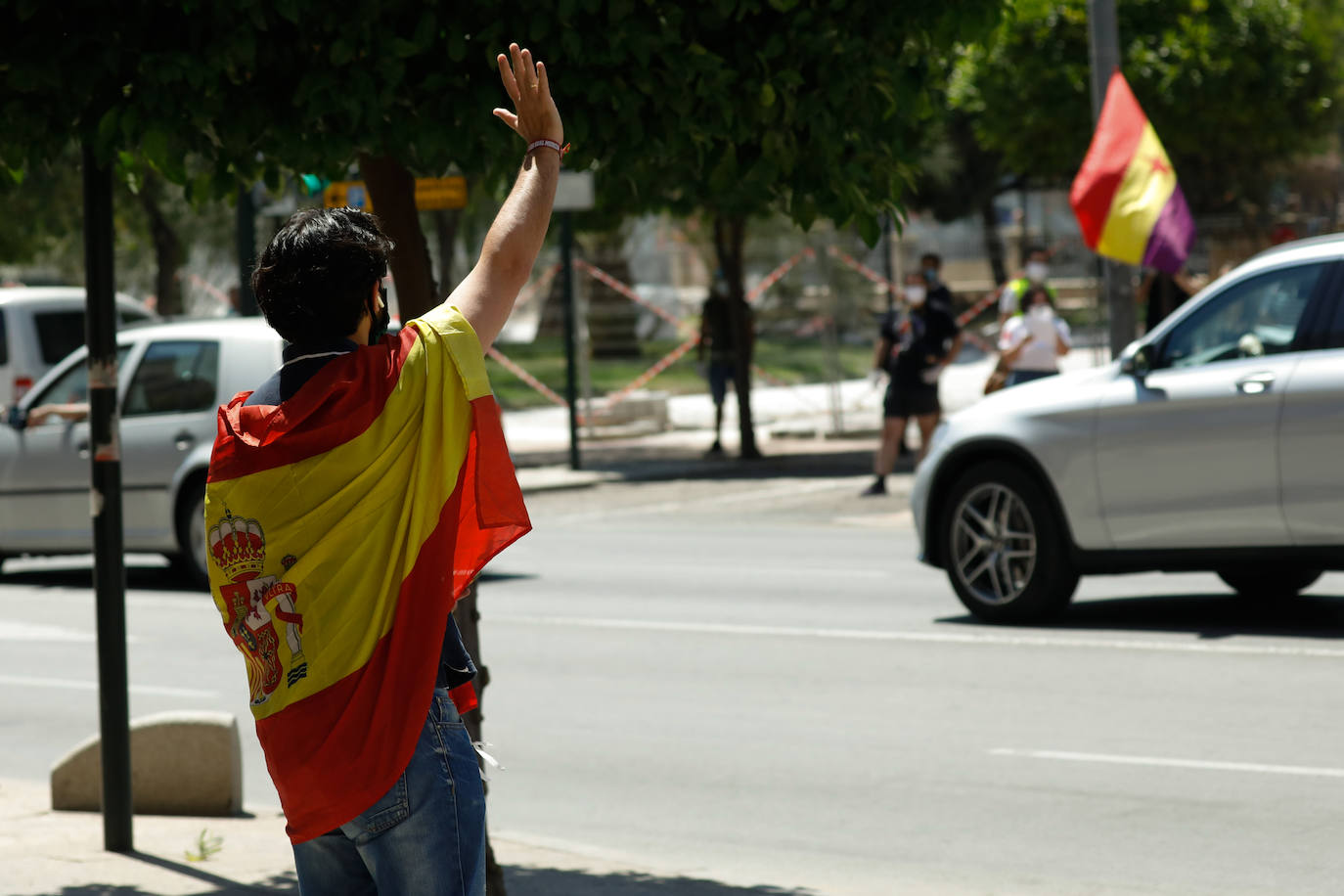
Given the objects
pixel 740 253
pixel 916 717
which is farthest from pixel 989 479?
pixel 740 253

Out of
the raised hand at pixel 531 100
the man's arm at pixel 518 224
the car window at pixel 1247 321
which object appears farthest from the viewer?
the car window at pixel 1247 321

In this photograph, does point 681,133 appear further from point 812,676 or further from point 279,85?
point 812,676

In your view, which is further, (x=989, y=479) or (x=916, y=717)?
(x=989, y=479)

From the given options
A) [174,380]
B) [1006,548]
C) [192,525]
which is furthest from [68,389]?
[1006,548]

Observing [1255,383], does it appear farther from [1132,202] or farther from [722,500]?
[722,500]

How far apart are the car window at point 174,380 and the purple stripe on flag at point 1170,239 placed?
5.97 metres

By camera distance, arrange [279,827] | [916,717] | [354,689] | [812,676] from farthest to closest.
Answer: [812,676] → [916,717] → [279,827] → [354,689]

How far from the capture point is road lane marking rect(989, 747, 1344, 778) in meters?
7.00

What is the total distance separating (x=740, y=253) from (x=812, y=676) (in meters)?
13.0

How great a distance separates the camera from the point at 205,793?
6.76m

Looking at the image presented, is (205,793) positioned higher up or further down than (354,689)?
further down

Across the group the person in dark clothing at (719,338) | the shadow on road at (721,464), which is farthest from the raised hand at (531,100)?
the person in dark clothing at (719,338)

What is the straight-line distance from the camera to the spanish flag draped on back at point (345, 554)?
307 cm

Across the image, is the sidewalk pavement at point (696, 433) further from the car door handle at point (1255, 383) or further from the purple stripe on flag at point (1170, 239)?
→ the car door handle at point (1255, 383)
